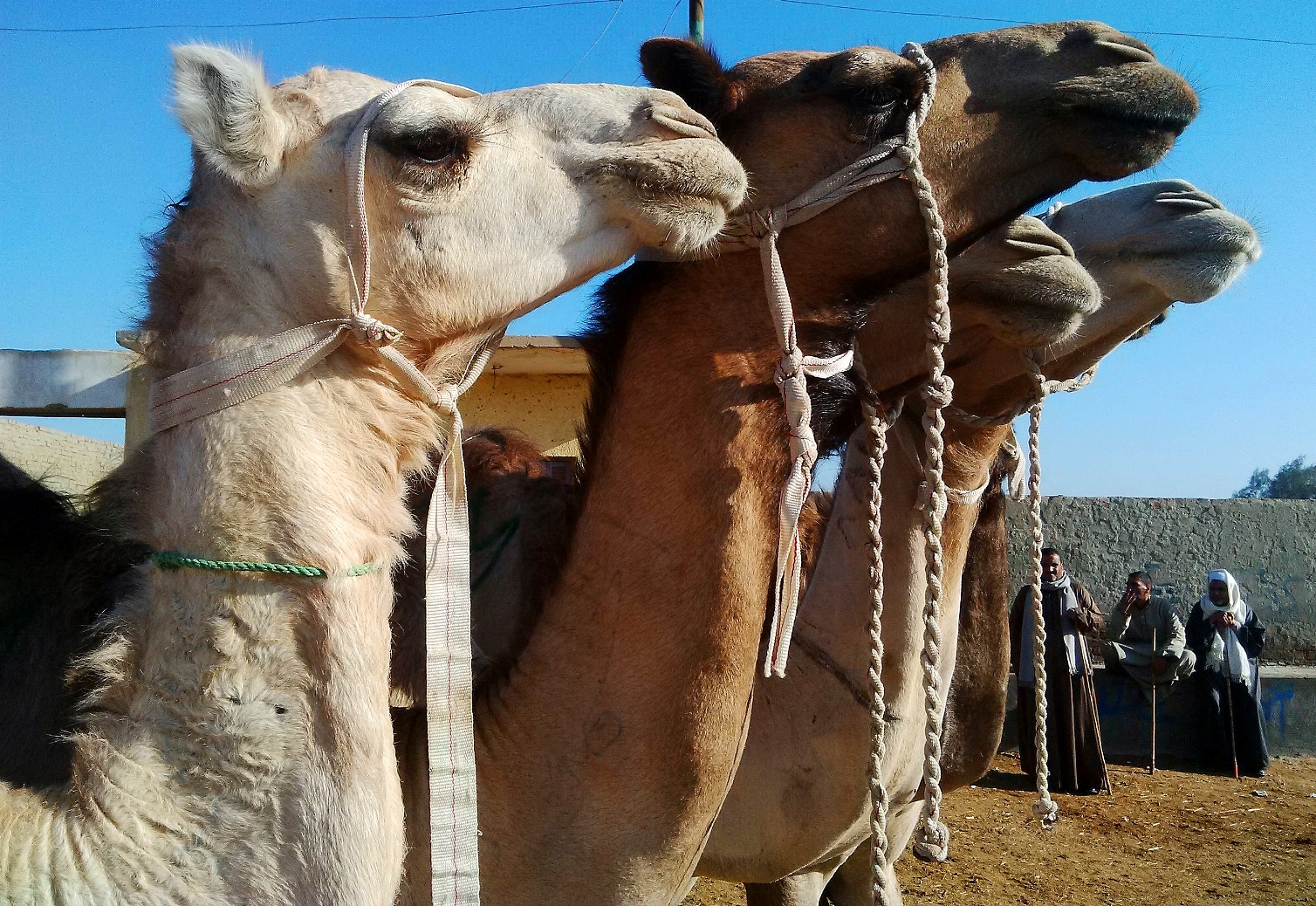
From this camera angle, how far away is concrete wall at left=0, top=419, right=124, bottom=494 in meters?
12.8

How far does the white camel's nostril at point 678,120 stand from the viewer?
193 centimetres

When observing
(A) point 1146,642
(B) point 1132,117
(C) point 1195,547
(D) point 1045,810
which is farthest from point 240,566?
(C) point 1195,547

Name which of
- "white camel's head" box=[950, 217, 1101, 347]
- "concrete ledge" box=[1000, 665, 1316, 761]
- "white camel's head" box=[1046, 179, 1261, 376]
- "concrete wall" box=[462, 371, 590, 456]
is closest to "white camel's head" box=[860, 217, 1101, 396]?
"white camel's head" box=[950, 217, 1101, 347]

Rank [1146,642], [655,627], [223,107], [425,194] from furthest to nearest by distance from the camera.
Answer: [1146,642] < [655,627] < [425,194] < [223,107]

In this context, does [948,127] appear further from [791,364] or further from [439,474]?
[439,474]

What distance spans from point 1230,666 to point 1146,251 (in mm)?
10126

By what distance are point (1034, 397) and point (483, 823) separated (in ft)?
6.46

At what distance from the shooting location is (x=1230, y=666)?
11.0 metres

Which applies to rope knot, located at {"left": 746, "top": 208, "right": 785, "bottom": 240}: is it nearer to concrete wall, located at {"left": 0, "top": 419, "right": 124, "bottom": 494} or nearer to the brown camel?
the brown camel

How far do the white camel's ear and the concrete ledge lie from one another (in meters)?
11.4

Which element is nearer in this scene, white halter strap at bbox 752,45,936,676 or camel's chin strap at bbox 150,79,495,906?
camel's chin strap at bbox 150,79,495,906

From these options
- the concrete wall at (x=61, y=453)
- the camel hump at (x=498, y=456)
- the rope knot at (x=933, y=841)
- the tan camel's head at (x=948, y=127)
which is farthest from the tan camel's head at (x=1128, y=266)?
the concrete wall at (x=61, y=453)

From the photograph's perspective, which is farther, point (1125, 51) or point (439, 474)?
point (1125, 51)

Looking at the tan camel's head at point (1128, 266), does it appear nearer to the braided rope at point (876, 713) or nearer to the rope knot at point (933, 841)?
the braided rope at point (876, 713)
